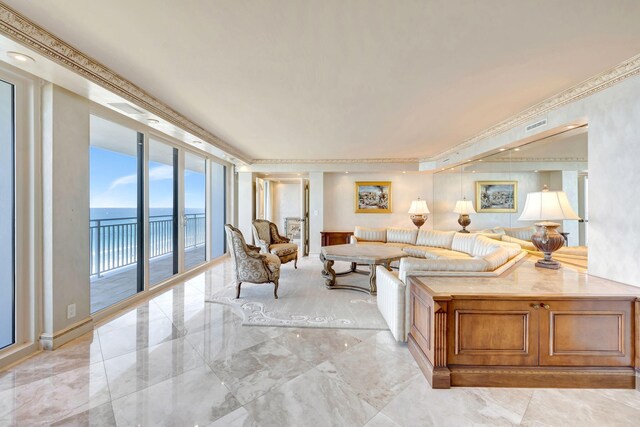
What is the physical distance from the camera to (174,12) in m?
1.69

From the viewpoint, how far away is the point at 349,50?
2102mm

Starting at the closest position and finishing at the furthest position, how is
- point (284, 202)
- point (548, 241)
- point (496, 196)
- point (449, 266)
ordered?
point (449, 266) < point (548, 241) < point (496, 196) < point (284, 202)

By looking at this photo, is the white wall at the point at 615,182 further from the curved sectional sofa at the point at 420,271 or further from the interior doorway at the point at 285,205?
the interior doorway at the point at 285,205

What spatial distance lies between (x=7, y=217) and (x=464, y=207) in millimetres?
6508

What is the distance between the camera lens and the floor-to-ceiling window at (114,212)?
3.76 meters

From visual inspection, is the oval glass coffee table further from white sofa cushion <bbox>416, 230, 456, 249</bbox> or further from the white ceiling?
the white ceiling

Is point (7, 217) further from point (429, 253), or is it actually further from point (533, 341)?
point (429, 253)

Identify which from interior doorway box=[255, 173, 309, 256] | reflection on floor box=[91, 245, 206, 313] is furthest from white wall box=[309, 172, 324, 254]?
reflection on floor box=[91, 245, 206, 313]

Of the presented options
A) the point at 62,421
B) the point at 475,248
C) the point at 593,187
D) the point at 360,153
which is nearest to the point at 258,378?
the point at 62,421

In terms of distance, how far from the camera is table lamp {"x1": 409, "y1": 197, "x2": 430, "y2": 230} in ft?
20.8

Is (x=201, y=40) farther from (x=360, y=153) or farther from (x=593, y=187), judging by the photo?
(x=360, y=153)

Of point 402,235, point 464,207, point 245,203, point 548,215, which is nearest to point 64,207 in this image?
point 245,203

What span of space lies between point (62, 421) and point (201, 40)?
104 inches

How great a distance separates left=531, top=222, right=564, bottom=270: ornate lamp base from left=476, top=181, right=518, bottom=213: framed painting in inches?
50.9
